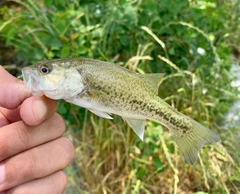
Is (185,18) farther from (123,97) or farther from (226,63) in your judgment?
(123,97)

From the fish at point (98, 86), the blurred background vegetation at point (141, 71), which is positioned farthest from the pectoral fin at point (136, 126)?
the blurred background vegetation at point (141, 71)

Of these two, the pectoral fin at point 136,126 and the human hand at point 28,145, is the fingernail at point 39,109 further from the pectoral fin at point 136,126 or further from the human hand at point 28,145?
the pectoral fin at point 136,126

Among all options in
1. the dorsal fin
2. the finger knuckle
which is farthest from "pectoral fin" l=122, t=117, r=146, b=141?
the finger knuckle

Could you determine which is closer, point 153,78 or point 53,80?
point 53,80

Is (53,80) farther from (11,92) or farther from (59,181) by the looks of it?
(59,181)

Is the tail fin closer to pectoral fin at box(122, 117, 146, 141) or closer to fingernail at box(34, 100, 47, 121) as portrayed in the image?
pectoral fin at box(122, 117, 146, 141)

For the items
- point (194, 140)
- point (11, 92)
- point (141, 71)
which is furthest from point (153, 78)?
point (141, 71)

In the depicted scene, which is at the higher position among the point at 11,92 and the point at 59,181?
the point at 11,92
